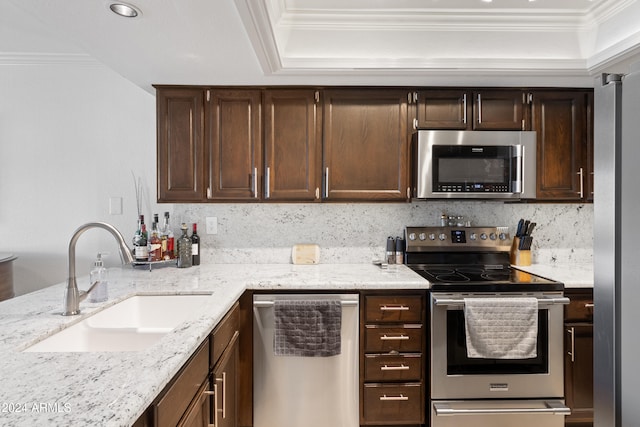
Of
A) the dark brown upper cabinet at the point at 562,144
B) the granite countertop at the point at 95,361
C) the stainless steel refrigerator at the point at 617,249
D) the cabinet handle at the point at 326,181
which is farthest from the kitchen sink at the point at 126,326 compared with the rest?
the dark brown upper cabinet at the point at 562,144

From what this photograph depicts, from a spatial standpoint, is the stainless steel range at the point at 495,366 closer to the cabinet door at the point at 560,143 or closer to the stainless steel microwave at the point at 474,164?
the stainless steel microwave at the point at 474,164

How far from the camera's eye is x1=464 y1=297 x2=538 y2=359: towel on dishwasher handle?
1939mm

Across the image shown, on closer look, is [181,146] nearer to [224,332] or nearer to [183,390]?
[224,332]

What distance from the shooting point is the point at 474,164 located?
2324mm

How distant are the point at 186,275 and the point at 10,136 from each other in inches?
70.6

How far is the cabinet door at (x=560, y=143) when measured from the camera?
2.38m

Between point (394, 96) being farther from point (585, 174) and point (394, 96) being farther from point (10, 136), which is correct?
point (10, 136)

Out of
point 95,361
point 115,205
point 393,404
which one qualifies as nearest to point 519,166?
point 393,404

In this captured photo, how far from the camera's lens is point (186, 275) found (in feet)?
7.26

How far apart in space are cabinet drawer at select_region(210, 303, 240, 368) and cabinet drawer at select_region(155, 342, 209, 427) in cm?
7

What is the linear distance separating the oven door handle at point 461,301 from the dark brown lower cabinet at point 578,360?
9cm

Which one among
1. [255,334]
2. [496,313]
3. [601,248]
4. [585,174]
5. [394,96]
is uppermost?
[394,96]

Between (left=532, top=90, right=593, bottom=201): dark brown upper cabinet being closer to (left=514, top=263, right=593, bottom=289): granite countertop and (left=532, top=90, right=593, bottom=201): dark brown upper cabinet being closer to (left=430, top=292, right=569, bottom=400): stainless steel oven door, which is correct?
(left=514, top=263, right=593, bottom=289): granite countertop

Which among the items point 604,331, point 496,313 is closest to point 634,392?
point 604,331
